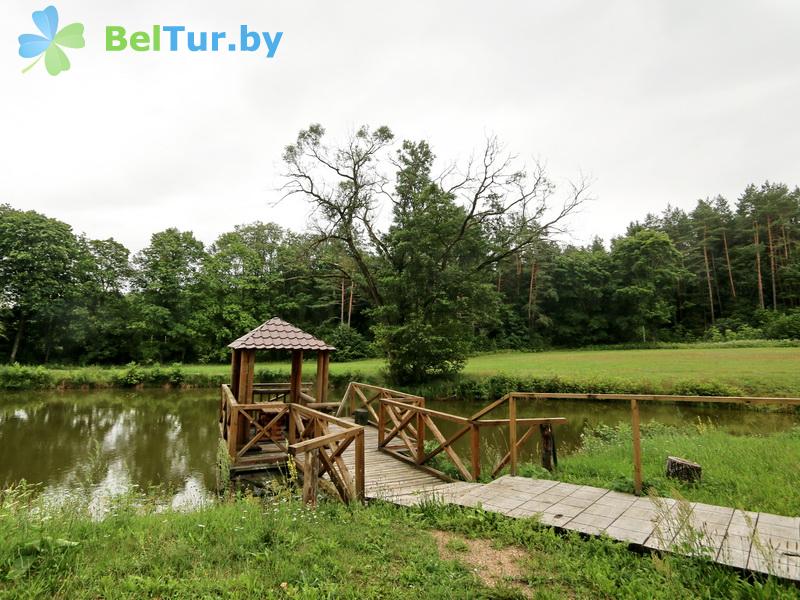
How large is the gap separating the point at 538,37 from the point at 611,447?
30.9 ft

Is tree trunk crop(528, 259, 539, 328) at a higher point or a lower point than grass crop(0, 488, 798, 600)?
higher

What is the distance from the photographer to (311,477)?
16.6 feet

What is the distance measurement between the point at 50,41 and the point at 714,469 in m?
11.7

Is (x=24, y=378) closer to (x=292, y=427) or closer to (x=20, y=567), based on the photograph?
(x=292, y=427)

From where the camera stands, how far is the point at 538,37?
9430 millimetres

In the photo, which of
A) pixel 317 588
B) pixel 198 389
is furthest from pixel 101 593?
pixel 198 389

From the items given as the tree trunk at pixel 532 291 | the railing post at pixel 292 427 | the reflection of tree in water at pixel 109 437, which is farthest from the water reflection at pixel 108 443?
the tree trunk at pixel 532 291

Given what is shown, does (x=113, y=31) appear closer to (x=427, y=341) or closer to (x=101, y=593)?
(x=101, y=593)

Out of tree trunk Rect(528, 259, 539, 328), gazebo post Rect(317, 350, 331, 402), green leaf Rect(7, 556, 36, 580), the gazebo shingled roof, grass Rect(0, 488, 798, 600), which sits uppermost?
tree trunk Rect(528, 259, 539, 328)

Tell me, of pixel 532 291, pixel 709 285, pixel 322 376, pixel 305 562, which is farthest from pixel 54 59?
pixel 709 285

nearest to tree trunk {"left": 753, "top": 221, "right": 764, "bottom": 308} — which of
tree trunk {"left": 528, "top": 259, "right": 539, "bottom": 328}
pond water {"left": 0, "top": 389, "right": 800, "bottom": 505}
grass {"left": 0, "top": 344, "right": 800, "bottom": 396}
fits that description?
tree trunk {"left": 528, "top": 259, "right": 539, "bottom": 328}

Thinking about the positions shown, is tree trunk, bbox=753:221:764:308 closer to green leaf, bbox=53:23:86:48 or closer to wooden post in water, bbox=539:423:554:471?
wooden post in water, bbox=539:423:554:471

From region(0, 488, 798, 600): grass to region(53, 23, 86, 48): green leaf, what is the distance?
6423mm

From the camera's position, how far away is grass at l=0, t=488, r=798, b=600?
8.52ft
